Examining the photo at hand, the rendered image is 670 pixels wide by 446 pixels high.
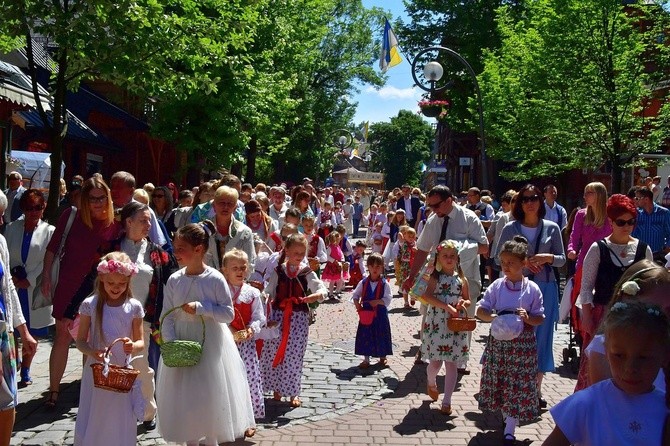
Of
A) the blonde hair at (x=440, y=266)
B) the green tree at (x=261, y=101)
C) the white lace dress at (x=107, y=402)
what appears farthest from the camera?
the green tree at (x=261, y=101)

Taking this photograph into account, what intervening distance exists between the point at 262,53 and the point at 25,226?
16.2 metres

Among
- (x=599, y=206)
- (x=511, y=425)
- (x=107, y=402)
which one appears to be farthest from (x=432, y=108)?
(x=107, y=402)

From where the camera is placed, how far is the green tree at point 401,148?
351 feet

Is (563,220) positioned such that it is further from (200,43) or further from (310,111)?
(310,111)

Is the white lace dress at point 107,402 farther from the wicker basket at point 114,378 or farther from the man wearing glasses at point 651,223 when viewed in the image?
the man wearing glasses at point 651,223

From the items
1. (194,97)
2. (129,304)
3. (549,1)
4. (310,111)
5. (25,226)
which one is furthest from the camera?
(310,111)

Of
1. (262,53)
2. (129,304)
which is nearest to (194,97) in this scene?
(262,53)

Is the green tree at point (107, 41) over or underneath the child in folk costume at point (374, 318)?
over

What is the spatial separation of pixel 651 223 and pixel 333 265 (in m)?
6.76

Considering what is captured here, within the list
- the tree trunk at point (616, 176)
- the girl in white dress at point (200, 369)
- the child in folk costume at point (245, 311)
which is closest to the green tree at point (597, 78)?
the tree trunk at point (616, 176)

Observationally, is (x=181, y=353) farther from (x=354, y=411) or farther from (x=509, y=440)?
(x=509, y=440)

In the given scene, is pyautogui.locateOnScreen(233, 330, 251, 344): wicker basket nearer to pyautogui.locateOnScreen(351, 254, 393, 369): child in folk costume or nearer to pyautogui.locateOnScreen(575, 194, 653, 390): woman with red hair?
pyautogui.locateOnScreen(575, 194, 653, 390): woman with red hair

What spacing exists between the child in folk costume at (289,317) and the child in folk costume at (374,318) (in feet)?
5.72

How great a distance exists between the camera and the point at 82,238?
6.86 meters
